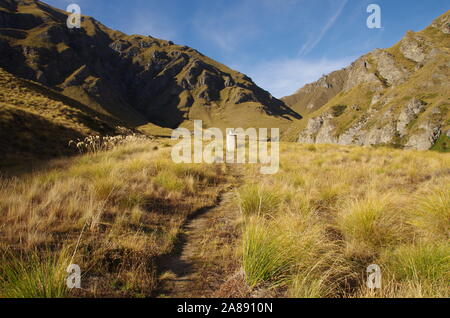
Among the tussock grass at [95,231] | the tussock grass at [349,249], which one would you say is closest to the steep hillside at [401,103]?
the tussock grass at [349,249]

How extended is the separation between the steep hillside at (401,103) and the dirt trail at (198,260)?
135m

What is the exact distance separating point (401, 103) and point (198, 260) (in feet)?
541

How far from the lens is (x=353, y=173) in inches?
284

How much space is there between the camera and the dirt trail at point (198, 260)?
2.34m

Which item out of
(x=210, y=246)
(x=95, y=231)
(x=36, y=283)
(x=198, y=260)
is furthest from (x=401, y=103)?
(x=36, y=283)

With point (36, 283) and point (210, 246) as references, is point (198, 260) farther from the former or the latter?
point (36, 283)

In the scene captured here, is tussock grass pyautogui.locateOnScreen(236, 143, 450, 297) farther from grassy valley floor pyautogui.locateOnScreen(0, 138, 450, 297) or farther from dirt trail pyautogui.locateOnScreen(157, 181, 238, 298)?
dirt trail pyautogui.locateOnScreen(157, 181, 238, 298)

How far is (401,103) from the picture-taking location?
12706cm

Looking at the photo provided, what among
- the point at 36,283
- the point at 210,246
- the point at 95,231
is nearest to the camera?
the point at 36,283
